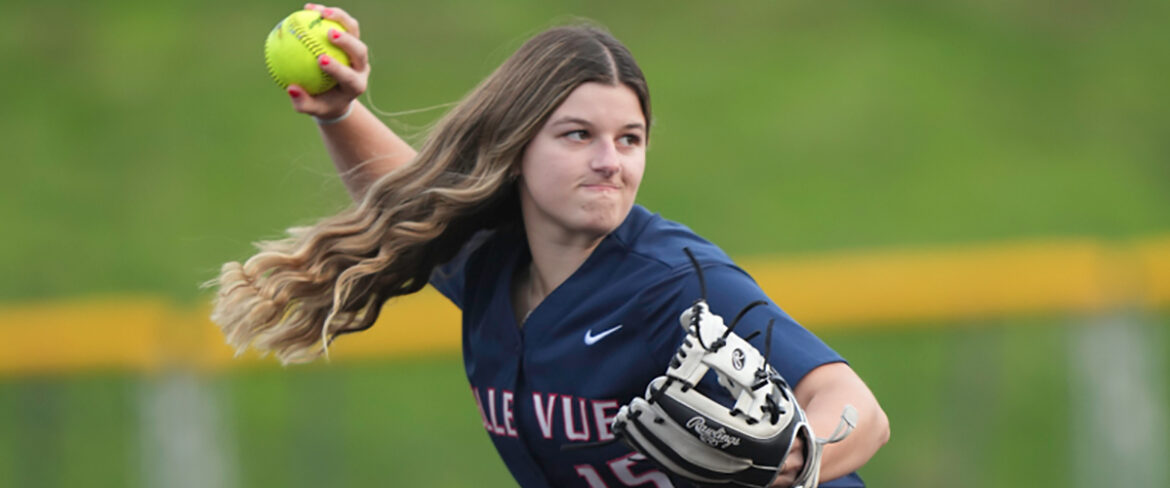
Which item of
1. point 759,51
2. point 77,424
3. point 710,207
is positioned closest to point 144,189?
point 77,424

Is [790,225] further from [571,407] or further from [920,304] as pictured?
[571,407]

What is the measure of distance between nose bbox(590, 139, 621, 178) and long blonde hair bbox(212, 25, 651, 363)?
0.14 meters

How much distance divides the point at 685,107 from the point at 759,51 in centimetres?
134

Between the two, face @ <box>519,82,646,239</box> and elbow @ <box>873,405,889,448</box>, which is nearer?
elbow @ <box>873,405,889,448</box>

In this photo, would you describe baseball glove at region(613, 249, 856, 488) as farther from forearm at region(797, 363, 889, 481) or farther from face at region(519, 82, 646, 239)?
face at region(519, 82, 646, 239)

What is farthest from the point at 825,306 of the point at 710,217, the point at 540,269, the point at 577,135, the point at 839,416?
the point at 710,217

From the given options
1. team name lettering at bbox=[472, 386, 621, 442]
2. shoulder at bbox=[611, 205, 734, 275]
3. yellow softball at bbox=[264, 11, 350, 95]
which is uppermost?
yellow softball at bbox=[264, 11, 350, 95]

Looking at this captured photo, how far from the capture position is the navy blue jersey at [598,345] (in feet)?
8.45

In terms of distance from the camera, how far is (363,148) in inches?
133

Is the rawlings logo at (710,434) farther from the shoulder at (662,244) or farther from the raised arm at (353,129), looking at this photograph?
the raised arm at (353,129)

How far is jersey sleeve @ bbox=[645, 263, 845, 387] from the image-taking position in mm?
2430

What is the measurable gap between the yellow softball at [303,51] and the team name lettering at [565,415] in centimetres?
86

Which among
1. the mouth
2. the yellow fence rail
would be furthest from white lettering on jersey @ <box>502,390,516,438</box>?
the yellow fence rail

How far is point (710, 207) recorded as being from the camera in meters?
10.9
